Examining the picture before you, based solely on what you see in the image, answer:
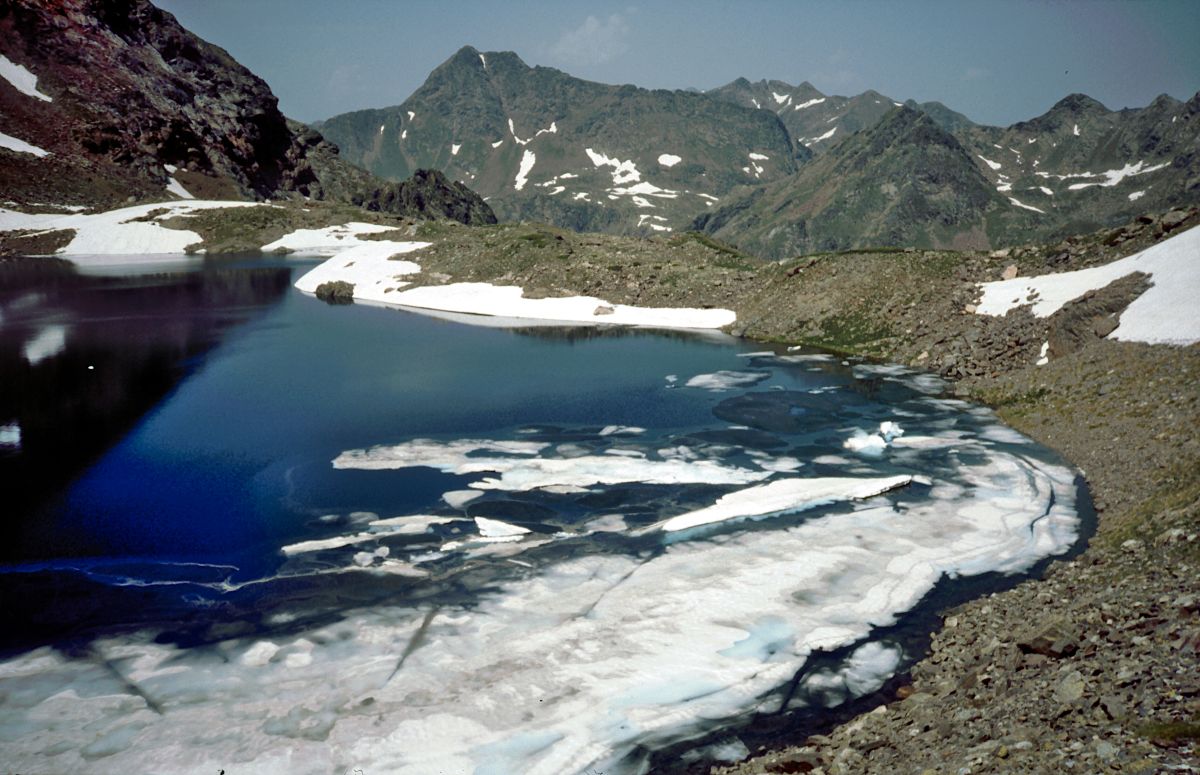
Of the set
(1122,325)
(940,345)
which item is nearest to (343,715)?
(1122,325)

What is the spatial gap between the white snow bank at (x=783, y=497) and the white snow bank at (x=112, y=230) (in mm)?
116241

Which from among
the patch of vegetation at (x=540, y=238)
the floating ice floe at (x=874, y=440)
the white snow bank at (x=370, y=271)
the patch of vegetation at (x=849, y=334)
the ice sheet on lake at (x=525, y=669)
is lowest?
the ice sheet on lake at (x=525, y=669)

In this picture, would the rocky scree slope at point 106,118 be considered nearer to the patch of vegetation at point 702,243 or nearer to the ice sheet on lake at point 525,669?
the patch of vegetation at point 702,243

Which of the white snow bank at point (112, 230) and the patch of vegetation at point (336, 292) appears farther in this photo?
the white snow bank at point (112, 230)

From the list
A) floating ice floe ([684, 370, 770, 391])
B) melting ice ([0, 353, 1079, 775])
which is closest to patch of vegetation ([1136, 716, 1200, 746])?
melting ice ([0, 353, 1079, 775])

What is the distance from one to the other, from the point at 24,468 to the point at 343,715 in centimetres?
2020

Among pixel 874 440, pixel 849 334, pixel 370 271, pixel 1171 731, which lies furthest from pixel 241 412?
pixel 370 271

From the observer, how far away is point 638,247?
75.2 meters

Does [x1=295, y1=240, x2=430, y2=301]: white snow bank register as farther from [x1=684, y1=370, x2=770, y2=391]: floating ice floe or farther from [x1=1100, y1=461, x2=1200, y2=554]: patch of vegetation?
[x1=1100, y1=461, x2=1200, y2=554]: patch of vegetation

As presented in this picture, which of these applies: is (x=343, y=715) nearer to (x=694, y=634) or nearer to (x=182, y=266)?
(x=694, y=634)

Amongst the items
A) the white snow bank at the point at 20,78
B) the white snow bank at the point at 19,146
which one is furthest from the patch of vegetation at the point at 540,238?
the white snow bank at the point at 20,78

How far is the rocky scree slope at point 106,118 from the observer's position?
474 feet

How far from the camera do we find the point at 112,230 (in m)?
118

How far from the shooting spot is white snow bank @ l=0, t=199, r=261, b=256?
375ft
